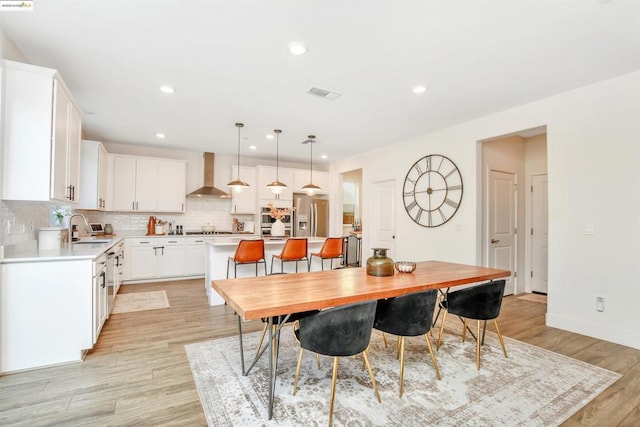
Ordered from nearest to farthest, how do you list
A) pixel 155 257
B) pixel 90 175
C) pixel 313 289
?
pixel 313 289
pixel 90 175
pixel 155 257

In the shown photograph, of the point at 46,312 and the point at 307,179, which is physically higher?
the point at 307,179

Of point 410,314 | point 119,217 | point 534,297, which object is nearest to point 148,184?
point 119,217

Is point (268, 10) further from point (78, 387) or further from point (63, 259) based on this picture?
point (78, 387)

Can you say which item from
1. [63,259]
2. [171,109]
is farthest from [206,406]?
[171,109]

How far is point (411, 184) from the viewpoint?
5484 mm

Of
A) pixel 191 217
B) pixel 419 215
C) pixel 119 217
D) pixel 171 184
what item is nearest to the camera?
pixel 419 215

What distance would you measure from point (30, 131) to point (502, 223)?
19.2 feet

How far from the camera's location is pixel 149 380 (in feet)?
7.67

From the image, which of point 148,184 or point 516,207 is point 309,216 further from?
point 516,207

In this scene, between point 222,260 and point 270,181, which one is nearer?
point 222,260

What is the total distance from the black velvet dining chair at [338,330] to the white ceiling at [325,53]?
6.58 feet

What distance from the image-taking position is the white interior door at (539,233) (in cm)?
520

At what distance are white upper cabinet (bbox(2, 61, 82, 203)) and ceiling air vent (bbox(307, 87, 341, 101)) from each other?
7.60ft

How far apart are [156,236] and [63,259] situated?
11.6 feet
